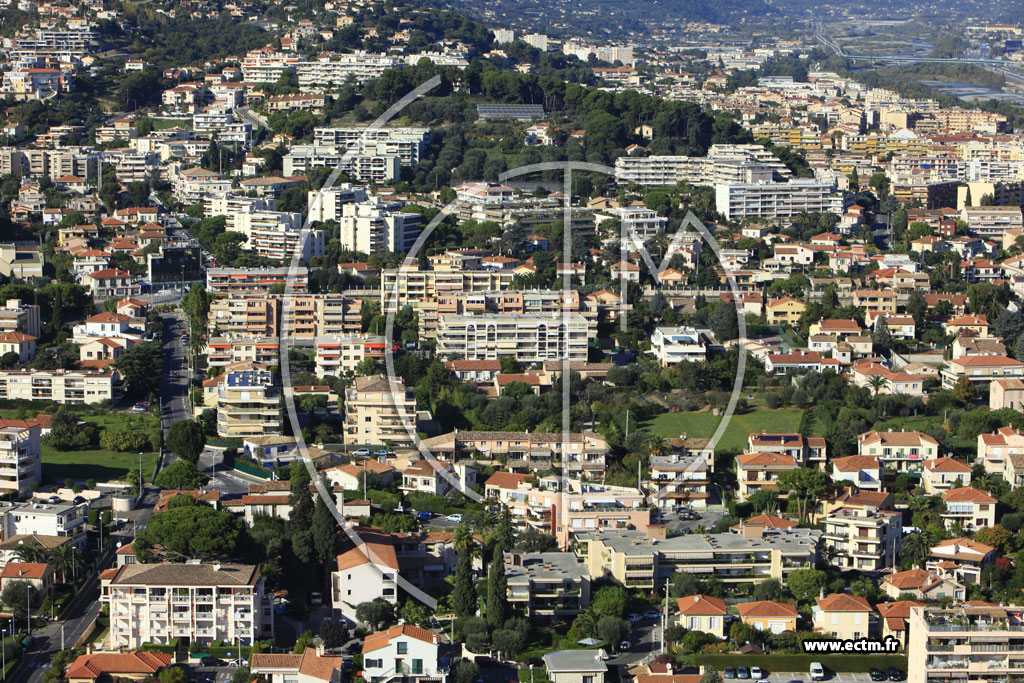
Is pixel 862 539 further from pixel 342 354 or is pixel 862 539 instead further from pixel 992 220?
pixel 992 220

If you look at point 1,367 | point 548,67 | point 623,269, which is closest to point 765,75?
point 548,67

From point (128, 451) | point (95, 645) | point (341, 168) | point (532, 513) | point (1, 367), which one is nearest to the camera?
point (95, 645)

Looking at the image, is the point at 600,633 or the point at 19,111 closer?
the point at 600,633

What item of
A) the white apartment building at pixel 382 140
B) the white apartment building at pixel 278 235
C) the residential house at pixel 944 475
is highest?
the white apartment building at pixel 382 140

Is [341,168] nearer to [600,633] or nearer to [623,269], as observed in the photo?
[623,269]

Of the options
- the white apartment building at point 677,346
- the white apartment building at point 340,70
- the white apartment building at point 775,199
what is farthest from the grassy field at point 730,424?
the white apartment building at point 340,70

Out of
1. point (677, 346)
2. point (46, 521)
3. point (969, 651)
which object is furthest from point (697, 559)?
point (677, 346)

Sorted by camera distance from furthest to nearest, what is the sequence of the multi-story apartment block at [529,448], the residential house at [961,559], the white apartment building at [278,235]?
the white apartment building at [278,235] → the multi-story apartment block at [529,448] → the residential house at [961,559]

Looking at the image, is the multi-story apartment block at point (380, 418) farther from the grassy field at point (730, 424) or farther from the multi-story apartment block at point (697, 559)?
the multi-story apartment block at point (697, 559)
